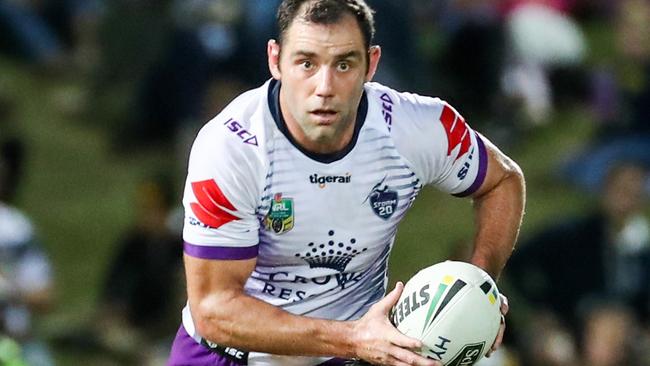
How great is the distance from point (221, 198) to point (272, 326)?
0.54 metres

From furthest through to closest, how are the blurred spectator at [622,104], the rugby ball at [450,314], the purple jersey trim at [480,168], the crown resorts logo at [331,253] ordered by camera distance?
the blurred spectator at [622,104] → the purple jersey trim at [480,168] → the crown resorts logo at [331,253] → the rugby ball at [450,314]

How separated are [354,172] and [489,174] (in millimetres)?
774

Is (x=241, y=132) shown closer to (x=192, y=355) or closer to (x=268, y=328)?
(x=268, y=328)

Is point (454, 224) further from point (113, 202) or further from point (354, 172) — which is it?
point (354, 172)

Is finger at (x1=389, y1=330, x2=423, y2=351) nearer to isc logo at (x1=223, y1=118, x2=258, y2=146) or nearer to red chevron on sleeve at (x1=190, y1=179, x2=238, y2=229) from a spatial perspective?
red chevron on sleeve at (x1=190, y1=179, x2=238, y2=229)

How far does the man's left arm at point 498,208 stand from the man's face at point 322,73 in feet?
3.13

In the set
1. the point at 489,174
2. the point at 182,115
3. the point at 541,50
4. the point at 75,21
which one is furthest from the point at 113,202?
the point at 489,174

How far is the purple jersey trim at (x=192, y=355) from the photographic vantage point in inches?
274

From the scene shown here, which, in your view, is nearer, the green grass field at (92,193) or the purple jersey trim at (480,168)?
the purple jersey trim at (480,168)

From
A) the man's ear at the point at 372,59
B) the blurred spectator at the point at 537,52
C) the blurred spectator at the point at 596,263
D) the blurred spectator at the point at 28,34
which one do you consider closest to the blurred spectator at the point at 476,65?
the blurred spectator at the point at 537,52

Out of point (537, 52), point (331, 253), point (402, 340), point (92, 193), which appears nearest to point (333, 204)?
point (331, 253)

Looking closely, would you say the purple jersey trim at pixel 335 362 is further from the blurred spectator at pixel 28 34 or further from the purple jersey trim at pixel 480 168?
the blurred spectator at pixel 28 34

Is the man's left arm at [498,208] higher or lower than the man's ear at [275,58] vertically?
lower

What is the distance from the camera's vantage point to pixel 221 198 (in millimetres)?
6465
